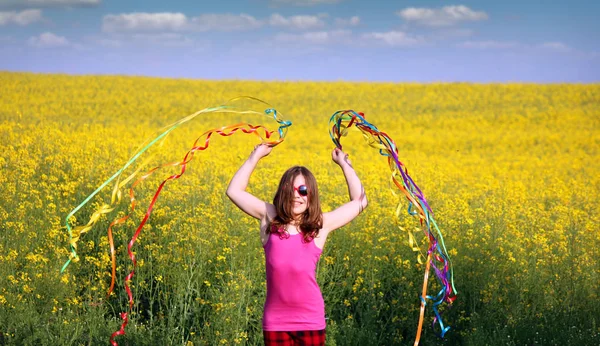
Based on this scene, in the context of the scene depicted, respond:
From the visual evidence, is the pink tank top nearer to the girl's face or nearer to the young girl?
the young girl

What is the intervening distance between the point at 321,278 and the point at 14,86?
2661cm

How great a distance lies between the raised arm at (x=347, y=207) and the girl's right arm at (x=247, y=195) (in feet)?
0.89

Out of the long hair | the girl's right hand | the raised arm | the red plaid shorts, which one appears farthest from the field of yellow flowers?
the red plaid shorts

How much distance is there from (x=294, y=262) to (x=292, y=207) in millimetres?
233

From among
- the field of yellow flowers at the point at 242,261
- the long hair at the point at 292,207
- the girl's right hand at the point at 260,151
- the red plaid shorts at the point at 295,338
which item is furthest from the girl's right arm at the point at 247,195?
the field of yellow flowers at the point at 242,261

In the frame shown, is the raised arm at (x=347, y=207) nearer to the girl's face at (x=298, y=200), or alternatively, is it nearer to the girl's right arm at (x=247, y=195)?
the girl's face at (x=298, y=200)

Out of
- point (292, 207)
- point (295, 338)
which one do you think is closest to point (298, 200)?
point (292, 207)

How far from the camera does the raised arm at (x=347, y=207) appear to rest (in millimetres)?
2971

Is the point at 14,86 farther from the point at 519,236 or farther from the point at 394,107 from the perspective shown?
the point at 519,236

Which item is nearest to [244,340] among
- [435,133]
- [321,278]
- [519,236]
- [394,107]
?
[321,278]

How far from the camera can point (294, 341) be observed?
9.23 feet

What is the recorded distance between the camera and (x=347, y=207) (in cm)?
304

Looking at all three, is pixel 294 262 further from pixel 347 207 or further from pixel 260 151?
pixel 260 151

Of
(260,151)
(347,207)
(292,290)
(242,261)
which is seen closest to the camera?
(292,290)
